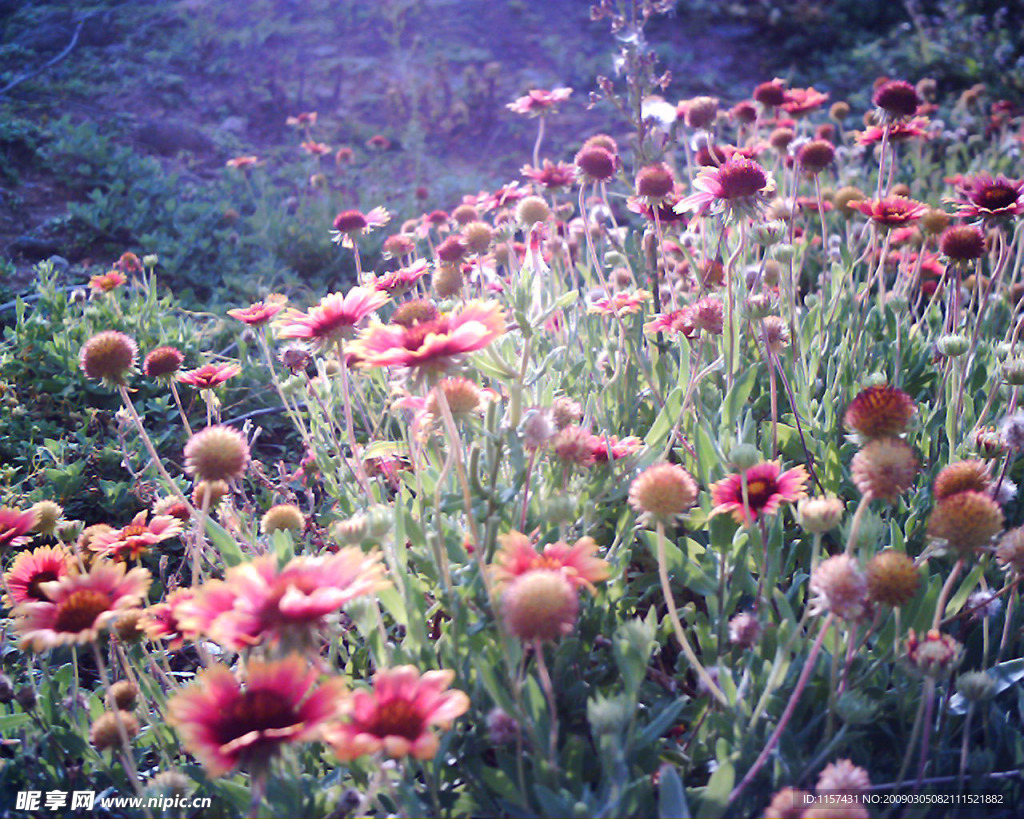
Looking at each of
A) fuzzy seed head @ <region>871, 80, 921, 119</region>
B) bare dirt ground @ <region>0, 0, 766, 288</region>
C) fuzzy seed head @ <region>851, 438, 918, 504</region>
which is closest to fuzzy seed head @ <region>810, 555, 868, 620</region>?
fuzzy seed head @ <region>851, 438, 918, 504</region>

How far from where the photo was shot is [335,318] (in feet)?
5.10

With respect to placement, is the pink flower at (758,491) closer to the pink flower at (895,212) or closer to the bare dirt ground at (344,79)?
the pink flower at (895,212)

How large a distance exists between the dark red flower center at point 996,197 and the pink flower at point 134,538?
7.23 ft

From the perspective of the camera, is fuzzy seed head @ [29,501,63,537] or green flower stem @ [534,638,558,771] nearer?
green flower stem @ [534,638,558,771]

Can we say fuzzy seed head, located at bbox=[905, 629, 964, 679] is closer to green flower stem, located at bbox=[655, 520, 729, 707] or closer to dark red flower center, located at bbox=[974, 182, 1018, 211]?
green flower stem, located at bbox=[655, 520, 729, 707]

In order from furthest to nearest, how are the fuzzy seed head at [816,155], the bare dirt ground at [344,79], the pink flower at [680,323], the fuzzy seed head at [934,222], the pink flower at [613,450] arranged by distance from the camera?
the bare dirt ground at [344,79] → the fuzzy seed head at [816,155] → the fuzzy seed head at [934,222] → the pink flower at [680,323] → the pink flower at [613,450]

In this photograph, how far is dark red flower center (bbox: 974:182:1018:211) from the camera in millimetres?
1984

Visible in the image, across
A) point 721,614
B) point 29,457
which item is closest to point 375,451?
point 721,614

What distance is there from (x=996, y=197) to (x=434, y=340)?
5.46ft

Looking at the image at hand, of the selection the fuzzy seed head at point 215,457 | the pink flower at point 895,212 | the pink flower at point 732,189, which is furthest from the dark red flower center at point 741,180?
the fuzzy seed head at point 215,457

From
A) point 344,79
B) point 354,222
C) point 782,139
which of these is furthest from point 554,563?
point 344,79

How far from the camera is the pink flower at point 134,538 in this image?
→ 5.51 feet

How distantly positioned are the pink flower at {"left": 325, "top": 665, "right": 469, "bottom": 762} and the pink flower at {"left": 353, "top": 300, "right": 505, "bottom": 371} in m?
0.48

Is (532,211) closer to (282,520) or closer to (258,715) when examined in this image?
(282,520)
